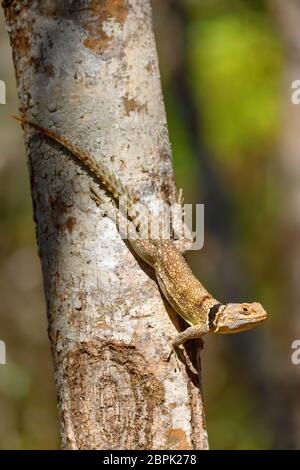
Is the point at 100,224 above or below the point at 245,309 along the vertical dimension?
above

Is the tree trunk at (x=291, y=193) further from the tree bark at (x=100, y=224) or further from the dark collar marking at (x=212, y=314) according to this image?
the tree bark at (x=100, y=224)

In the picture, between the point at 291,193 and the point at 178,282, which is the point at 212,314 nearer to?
the point at 178,282

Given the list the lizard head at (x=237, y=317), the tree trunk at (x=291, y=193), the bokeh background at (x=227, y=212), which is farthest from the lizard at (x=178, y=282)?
the tree trunk at (x=291, y=193)

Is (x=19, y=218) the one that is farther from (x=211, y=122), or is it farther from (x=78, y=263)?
(x=78, y=263)

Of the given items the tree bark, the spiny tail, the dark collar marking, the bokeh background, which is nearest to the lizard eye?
the dark collar marking

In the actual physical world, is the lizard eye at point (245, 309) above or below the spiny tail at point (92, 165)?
below

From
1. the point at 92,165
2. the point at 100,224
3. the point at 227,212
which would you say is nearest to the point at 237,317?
the point at 100,224
